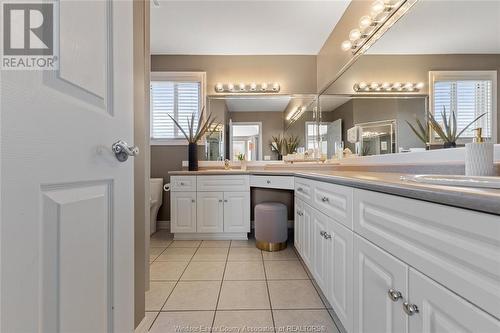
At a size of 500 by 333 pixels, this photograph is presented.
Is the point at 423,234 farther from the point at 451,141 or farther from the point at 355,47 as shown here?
the point at 355,47

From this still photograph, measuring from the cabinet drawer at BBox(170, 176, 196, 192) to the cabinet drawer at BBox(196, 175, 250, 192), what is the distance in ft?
0.20

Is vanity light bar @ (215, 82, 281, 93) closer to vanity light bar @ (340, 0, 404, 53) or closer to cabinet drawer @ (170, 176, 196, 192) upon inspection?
vanity light bar @ (340, 0, 404, 53)

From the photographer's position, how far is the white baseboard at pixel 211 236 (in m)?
2.74

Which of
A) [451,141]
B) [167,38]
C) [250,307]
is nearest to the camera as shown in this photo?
[451,141]

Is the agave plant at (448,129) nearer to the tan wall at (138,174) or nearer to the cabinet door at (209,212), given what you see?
the tan wall at (138,174)

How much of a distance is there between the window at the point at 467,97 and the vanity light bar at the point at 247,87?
2.18 metres

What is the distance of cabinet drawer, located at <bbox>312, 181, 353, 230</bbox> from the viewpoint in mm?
1031

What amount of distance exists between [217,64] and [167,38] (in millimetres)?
686

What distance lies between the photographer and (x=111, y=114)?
0.71 metres

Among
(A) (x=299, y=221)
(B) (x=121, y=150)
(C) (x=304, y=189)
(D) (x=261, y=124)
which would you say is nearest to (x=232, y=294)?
(A) (x=299, y=221)

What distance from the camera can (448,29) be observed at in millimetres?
1122

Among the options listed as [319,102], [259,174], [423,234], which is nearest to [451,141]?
[423,234]

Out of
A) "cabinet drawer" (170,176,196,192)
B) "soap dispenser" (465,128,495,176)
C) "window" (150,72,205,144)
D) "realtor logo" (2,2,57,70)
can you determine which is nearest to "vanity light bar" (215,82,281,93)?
"window" (150,72,205,144)

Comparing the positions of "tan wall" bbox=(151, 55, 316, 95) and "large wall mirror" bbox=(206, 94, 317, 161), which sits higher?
"tan wall" bbox=(151, 55, 316, 95)
